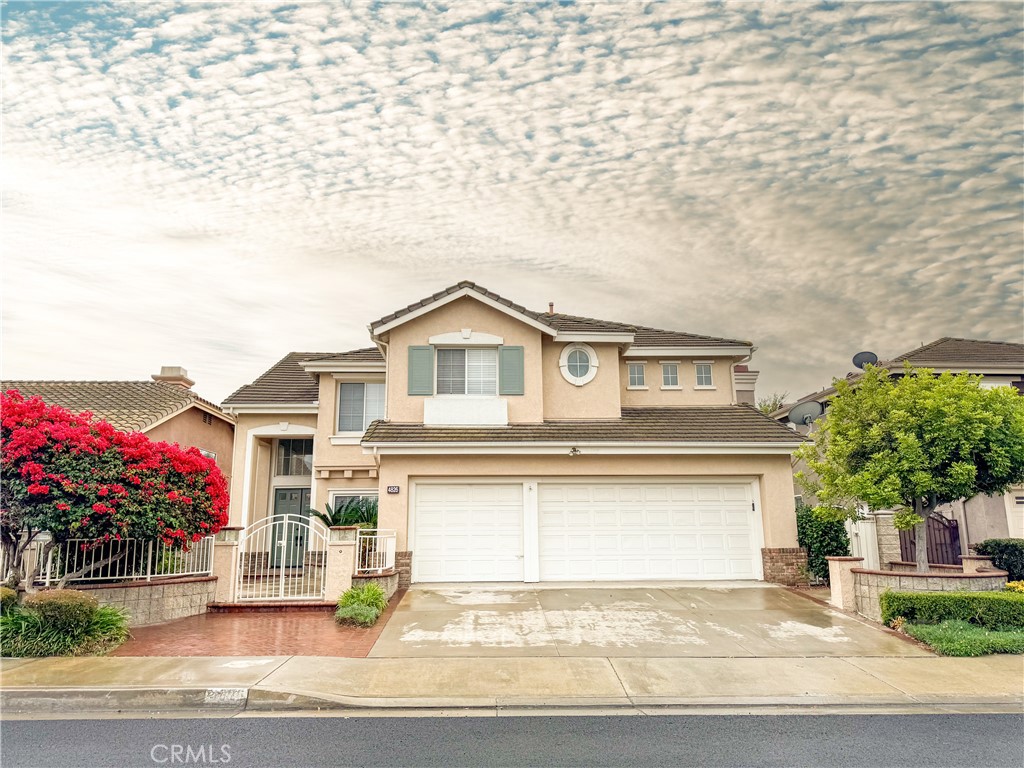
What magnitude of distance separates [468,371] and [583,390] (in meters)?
3.17

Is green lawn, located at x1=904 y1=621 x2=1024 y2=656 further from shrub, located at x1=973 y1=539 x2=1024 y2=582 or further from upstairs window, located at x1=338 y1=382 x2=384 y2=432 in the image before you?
upstairs window, located at x1=338 y1=382 x2=384 y2=432

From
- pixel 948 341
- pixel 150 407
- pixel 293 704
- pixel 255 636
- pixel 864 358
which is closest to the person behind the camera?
pixel 293 704

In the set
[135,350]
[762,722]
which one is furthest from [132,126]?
[762,722]

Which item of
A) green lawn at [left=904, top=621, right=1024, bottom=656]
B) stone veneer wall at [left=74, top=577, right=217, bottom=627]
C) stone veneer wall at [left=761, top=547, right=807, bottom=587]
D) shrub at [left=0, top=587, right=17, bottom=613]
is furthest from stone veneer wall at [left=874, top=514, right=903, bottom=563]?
shrub at [left=0, top=587, right=17, bottom=613]

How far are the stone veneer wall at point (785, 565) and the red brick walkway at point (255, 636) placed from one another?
9080 millimetres

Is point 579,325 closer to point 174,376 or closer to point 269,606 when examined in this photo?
point 269,606

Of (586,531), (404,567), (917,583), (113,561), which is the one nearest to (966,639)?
(917,583)

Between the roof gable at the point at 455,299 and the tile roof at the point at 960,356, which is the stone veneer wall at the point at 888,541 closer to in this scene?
the tile roof at the point at 960,356

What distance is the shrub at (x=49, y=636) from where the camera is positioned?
8531mm

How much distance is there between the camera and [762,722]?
6.55m

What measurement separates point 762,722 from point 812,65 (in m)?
11.5

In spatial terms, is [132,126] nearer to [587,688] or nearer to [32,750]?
[32,750]

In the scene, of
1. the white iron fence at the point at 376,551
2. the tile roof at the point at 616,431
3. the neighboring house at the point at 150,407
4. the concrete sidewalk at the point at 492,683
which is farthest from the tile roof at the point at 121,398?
the concrete sidewalk at the point at 492,683

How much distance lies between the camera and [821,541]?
49.4ft
